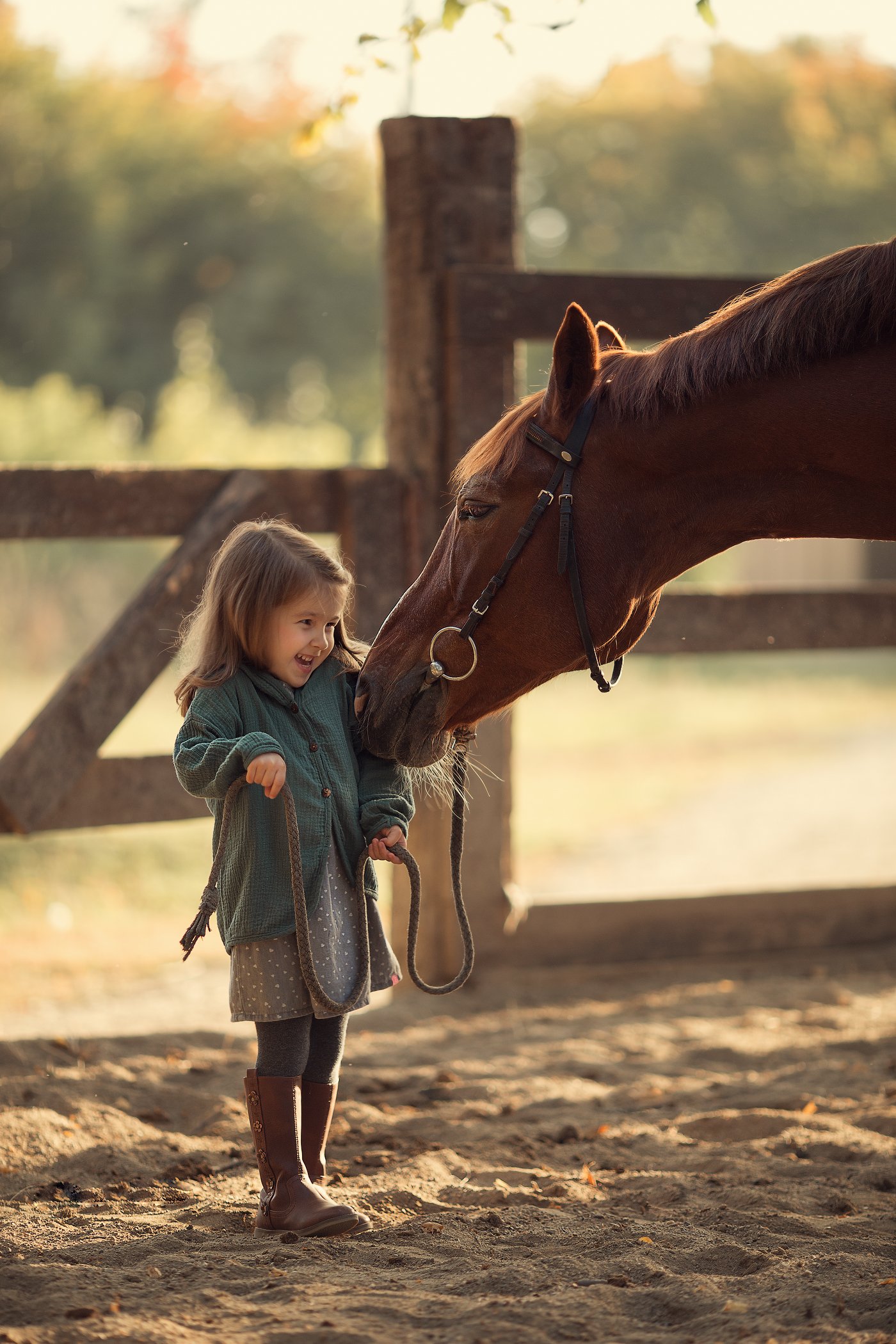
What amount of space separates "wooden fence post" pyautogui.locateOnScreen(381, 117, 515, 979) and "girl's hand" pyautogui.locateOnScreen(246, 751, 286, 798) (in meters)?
1.75

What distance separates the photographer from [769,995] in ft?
13.2

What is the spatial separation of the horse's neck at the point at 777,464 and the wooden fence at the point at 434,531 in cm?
142

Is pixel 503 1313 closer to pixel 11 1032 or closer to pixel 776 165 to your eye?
pixel 11 1032

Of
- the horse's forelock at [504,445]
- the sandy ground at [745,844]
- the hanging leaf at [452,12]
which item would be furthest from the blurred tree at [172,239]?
the horse's forelock at [504,445]

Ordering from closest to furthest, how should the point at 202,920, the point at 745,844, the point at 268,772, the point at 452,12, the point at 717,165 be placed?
the point at 268,772, the point at 202,920, the point at 452,12, the point at 745,844, the point at 717,165

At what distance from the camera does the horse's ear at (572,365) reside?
2.23 meters

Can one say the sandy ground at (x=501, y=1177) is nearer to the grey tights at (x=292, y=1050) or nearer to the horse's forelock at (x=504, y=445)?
the grey tights at (x=292, y=1050)

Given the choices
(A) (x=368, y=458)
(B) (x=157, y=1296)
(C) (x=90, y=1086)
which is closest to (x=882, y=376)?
(B) (x=157, y=1296)

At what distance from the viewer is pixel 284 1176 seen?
7.19 ft

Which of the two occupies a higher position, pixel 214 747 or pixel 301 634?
pixel 301 634

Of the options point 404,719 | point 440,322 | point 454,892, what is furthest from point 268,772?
point 440,322

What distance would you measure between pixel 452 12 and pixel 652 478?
182 cm

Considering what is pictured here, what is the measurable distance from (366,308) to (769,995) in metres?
28.0

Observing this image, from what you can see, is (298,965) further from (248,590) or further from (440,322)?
(440,322)
